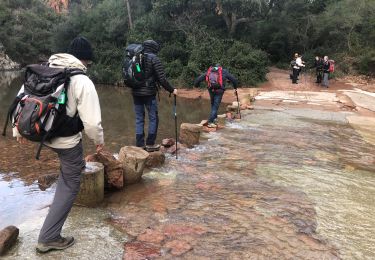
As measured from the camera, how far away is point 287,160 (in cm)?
710

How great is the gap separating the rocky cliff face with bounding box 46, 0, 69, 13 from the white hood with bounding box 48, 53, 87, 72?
6700 centimetres

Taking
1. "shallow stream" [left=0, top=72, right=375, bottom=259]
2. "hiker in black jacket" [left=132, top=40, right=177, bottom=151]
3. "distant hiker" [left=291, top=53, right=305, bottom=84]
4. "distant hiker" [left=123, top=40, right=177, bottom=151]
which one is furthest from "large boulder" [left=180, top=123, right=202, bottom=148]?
"distant hiker" [left=291, top=53, right=305, bottom=84]

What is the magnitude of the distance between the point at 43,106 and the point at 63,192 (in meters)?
0.86

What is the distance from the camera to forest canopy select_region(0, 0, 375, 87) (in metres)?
25.3

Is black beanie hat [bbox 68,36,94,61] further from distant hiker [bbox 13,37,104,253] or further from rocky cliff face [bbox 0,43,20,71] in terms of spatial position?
rocky cliff face [bbox 0,43,20,71]

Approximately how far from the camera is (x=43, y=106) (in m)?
3.20

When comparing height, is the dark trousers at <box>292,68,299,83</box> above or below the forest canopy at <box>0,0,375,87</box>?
below

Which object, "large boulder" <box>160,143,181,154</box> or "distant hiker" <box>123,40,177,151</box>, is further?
"large boulder" <box>160,143,181,154</box>

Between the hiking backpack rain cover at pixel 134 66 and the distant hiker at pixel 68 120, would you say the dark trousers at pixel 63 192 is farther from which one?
the hiking backpack rain cover at pixel 134 66

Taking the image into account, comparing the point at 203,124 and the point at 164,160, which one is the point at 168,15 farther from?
the point at 164,160

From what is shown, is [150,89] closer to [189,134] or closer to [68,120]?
[189,134]

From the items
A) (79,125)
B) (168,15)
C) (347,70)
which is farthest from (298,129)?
(168,15)

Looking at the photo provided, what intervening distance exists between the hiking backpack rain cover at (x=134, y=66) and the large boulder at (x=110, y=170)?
1589 mm

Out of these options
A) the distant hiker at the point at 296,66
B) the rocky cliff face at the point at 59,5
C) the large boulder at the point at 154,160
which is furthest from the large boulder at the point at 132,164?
the rocky cliff face at the point at 59,5
